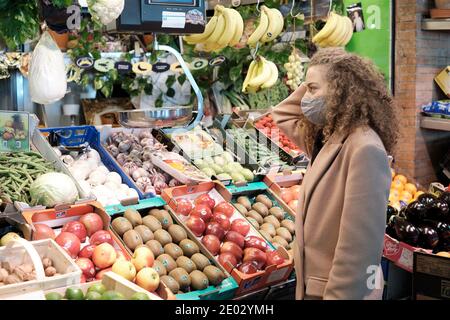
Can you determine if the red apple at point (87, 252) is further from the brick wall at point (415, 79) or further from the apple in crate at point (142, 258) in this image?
the brick wall at point (415, 79)

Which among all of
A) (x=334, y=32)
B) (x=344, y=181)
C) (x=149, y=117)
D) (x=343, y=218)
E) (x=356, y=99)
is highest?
(x=334, y=32)

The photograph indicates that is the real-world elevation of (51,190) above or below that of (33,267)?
above

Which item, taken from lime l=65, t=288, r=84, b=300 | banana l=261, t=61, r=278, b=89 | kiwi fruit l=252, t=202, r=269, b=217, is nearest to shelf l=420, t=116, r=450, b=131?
banana l=261, t=61, r=278, b=89

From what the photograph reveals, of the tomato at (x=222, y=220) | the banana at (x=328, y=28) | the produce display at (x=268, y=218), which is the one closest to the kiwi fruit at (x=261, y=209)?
the produce display at (x=268, y=218)

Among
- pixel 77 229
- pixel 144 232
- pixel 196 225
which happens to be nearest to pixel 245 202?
pixel 196 225

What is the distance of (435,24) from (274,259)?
3.08 m

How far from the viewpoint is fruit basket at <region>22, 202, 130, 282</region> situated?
9.59ft

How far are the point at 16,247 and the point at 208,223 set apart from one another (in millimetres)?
1247

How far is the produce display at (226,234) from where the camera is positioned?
11.0 feet

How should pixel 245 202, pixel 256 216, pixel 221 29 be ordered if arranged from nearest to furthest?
pixel 256 216 → pixel 245 202 → pixel 221 29

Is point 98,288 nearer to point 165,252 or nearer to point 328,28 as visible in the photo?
point 165,252

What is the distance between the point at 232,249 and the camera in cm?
337

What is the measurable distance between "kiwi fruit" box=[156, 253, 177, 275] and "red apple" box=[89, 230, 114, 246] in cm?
28

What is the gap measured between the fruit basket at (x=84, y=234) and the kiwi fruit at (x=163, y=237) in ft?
0.83
